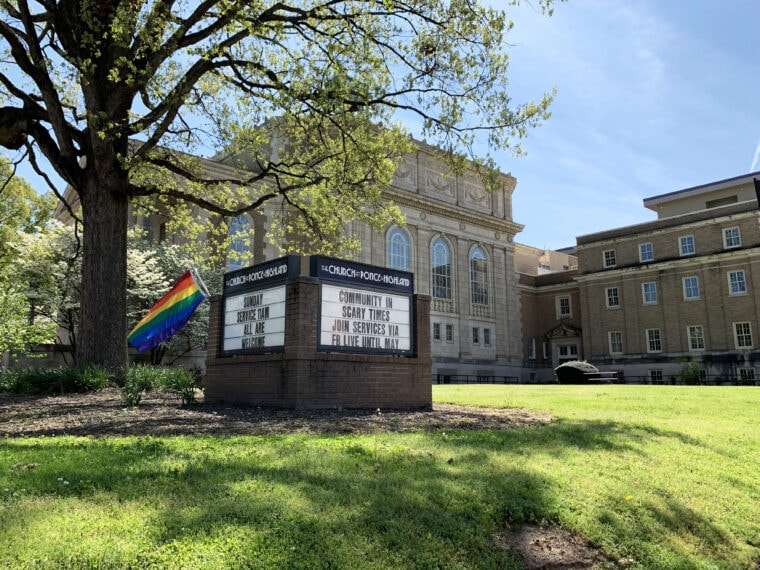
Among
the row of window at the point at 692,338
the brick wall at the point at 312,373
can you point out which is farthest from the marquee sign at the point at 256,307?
the row of window at the point at 692,338

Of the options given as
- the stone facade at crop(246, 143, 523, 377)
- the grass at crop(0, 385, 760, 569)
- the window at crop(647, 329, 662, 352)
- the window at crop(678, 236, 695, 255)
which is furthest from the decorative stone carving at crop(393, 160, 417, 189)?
the grass at crop(0, 385, 760, 569)

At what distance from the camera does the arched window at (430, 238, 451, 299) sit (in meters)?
51.7

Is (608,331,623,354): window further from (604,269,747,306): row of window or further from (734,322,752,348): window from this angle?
(734,322,752,348): window

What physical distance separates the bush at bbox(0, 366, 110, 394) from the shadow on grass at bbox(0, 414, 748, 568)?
6595mm

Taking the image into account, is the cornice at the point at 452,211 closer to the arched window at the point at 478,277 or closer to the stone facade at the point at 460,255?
the stone facade at the point at 460,255

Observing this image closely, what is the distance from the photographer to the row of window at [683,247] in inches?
1801

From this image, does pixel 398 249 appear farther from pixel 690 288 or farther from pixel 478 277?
pixel 690 288

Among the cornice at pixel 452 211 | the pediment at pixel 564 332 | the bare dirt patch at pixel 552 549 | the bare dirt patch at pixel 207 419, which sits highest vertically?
the cornice at pixel 452 211

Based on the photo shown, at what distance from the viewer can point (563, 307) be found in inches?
2376

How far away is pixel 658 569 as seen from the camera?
4574 mm

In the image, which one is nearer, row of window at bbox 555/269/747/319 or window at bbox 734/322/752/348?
window at bbox 734/322/752/348

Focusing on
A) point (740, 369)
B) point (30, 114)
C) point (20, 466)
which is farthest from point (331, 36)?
point (740, 369)

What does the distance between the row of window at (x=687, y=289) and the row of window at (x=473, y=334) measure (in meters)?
10.9

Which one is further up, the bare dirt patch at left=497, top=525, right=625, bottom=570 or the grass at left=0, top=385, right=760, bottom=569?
the grass at left=0, top=385, right=760, bottom=569
